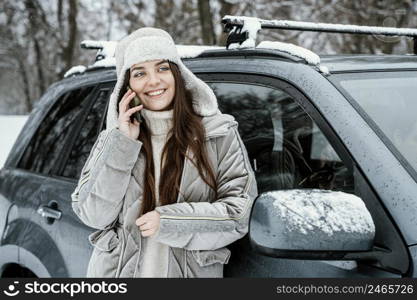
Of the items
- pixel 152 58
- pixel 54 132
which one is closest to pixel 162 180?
pixel 152 58

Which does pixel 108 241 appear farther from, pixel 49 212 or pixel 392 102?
pixel 392 102

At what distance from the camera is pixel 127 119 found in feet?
5.99

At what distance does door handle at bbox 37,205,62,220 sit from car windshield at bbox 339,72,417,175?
1427mm

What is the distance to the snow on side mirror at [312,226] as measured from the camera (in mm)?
1368

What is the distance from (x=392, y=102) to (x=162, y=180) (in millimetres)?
813

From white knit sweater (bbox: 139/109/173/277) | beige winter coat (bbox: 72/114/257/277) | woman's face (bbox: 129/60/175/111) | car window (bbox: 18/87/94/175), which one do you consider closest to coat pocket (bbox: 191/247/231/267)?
beige winter coat (bbox: 72/114/257/277)

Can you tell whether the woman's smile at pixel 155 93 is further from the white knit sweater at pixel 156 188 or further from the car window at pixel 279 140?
the car window at pixel 279 140

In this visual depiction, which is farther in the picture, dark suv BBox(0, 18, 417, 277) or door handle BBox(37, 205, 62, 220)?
door handle BBox(37, 205, 62, 220)

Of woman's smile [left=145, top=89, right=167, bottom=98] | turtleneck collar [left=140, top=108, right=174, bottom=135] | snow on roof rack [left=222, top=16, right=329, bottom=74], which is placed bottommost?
turtleneck collar [left=140, top=108, right=174, bottom=135]

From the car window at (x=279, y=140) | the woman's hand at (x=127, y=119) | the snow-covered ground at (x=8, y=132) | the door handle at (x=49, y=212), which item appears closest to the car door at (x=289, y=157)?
the car window at (x=279, y=140)

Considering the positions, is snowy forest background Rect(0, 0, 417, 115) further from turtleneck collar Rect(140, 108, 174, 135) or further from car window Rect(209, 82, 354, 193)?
turtleneck collar Rect(140, 108, 174, 135)

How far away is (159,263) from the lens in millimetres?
1810

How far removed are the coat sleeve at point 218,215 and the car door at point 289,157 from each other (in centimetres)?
13

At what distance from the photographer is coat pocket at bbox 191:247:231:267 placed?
178cm
